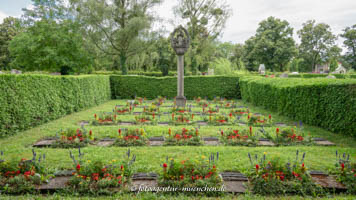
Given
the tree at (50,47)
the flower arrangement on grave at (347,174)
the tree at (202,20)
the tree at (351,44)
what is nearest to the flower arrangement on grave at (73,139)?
the flower arrangement on grave at (347,174)

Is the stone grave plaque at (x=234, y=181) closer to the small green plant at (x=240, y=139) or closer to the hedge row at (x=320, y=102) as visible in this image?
the small green plant at (x=240, y=139)

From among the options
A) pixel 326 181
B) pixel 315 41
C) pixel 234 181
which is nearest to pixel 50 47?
pixel 234 181

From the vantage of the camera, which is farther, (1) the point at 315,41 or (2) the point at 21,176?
(1) the point at 315,41

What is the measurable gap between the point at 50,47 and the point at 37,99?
556 inches

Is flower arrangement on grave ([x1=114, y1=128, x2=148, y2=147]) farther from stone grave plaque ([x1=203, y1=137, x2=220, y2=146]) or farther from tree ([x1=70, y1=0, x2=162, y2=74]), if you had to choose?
tree ([x1=70, y1=0, x2=162, y2=74])

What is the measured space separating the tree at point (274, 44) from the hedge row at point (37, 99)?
32.7m

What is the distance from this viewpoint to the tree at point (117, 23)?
19.7 meters

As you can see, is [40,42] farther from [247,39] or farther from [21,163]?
[247,39]

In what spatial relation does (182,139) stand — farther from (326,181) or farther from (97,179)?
(326,181)

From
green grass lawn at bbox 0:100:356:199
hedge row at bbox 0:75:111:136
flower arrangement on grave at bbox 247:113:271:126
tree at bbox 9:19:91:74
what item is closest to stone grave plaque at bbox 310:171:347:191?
green grass lawn at bbox 0:100:356:199

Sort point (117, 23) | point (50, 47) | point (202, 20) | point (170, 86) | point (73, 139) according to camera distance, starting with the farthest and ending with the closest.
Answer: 1. point (202, 20)
2. point (117, 23)
3. point (50, 47)
4. point (170, 86)
5. point (73, 139)

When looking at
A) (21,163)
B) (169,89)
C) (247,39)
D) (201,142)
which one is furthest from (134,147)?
(247,39)

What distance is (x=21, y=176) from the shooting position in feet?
9.75

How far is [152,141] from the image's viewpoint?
522 centimetres
